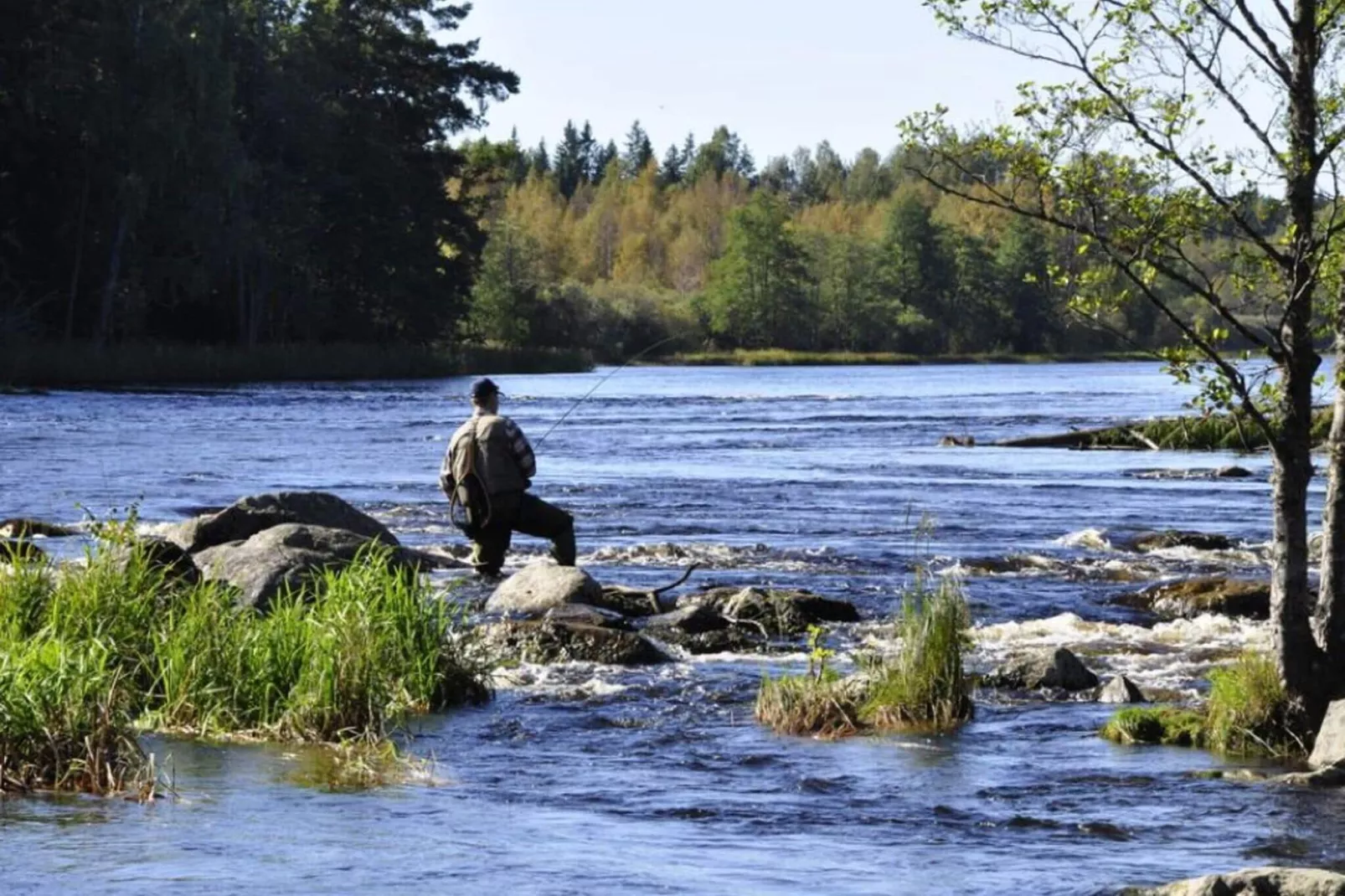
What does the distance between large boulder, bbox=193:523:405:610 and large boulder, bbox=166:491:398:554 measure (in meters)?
1.88

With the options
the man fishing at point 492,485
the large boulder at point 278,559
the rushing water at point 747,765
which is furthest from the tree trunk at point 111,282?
the large boulder at point 278,559

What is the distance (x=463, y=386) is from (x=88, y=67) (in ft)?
58.8

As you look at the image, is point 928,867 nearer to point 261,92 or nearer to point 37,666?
point 37,666

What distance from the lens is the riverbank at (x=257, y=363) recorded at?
61000mm

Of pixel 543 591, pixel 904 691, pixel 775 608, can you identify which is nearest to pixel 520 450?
pixel 543 591

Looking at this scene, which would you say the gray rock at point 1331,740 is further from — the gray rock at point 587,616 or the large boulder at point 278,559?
the large boulder at point 278,559

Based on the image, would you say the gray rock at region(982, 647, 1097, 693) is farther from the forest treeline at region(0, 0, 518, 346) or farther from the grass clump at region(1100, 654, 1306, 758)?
the forest treeline at region(0, 0, 518, 346)

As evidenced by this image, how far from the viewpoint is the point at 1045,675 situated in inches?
507

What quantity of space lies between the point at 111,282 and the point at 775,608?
176 ft

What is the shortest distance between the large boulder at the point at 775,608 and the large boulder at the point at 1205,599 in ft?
8.65

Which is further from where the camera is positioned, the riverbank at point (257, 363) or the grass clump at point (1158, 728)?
the riverbank at point (257, 363)

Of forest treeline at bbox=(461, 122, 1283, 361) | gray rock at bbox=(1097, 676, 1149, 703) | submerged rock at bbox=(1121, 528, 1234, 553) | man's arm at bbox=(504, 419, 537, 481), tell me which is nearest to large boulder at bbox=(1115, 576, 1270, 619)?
gray rock at bbox=(1097, 676, 1149, 703)

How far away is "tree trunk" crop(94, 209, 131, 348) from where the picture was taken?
65.0m

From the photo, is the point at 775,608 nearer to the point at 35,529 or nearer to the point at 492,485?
the point at 492,485
